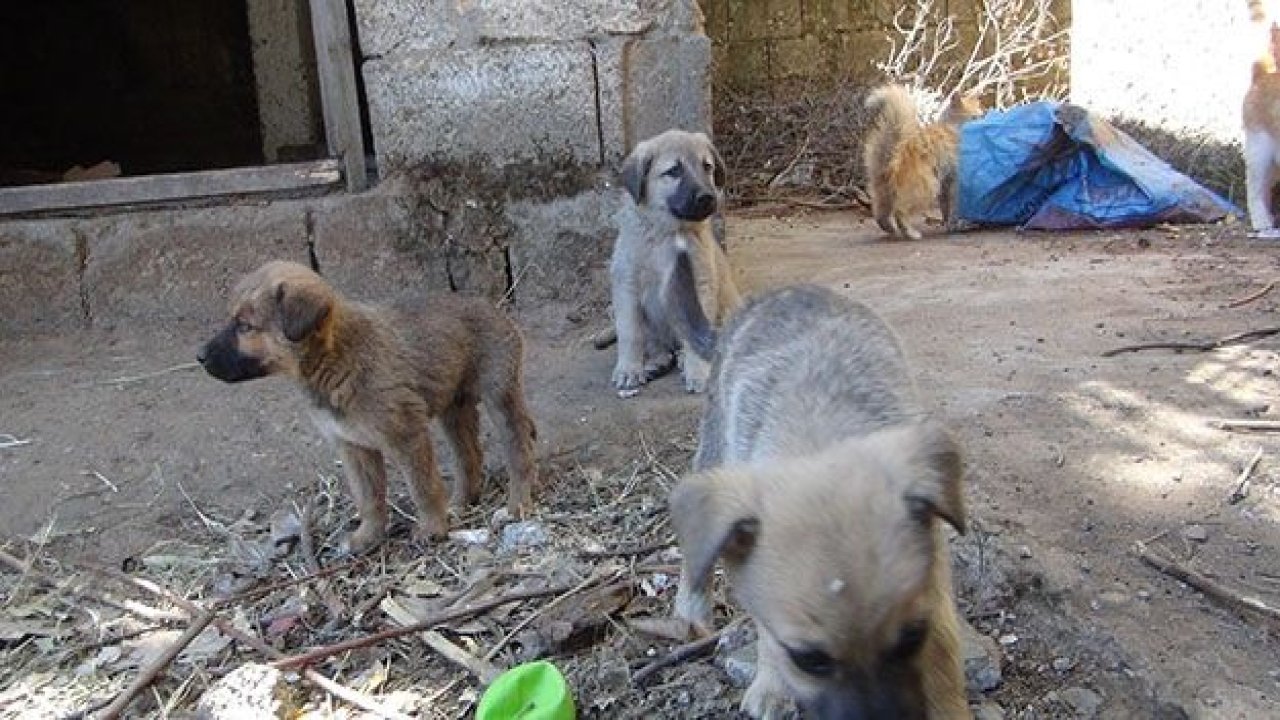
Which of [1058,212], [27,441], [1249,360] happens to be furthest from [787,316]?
[1058,212]

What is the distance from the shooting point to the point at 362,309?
16.2ft

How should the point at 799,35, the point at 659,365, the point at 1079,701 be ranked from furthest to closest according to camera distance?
the point at 799,35 < the point at 659,365 < the point at 1079,701

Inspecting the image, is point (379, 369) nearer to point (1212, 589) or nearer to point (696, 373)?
point (696, 373)

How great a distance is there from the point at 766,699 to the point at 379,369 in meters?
2.12

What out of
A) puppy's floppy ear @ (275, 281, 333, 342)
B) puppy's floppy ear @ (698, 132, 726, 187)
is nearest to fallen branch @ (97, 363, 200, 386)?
puppy's floppy ear @ (275, 281, 333, 342)

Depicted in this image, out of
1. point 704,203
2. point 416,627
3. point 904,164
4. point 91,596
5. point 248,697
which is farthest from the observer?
point 904,164

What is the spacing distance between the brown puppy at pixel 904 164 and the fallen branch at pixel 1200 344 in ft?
13.6

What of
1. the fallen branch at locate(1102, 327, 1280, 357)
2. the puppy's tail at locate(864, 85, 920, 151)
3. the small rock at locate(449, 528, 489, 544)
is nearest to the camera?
the small rock at locate(449, 528, 489, 544)

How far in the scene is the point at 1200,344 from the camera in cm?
571

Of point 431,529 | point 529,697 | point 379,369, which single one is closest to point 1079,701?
point 529,697

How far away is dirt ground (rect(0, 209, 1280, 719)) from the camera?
3.50 metres

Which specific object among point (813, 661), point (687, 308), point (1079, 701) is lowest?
point (1079, 701)

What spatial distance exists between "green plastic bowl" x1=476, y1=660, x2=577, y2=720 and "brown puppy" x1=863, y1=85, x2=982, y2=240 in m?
7.05

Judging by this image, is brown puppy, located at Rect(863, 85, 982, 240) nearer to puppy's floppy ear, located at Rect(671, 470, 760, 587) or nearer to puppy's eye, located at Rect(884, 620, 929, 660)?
puppy's floppy ear, located at Rect(671, 470, 760, 587)
